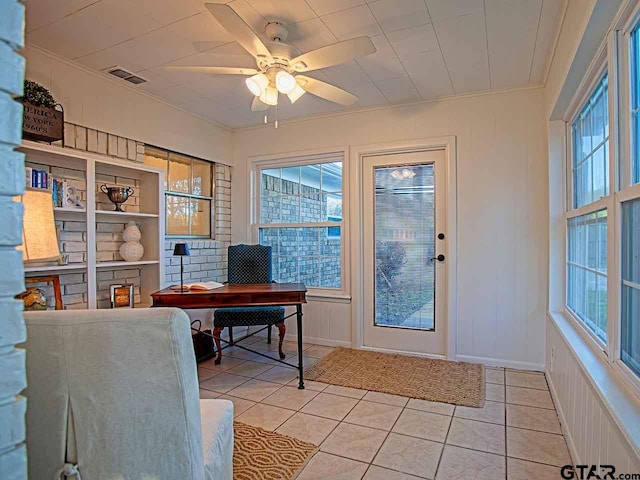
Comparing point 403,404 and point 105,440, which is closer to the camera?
point 105,440

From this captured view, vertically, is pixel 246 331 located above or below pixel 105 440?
below

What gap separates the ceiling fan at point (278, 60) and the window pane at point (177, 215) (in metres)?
1.77

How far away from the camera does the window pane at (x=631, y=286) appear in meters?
1.45

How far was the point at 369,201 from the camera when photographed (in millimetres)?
3910

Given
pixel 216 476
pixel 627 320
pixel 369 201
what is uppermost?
pixel 369 201

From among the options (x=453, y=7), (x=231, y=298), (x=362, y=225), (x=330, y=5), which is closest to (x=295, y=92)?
(x=330, y=5)

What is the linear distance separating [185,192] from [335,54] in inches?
98.9

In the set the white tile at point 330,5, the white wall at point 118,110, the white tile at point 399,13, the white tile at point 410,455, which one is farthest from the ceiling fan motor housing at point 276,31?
the white tile at point 410,455

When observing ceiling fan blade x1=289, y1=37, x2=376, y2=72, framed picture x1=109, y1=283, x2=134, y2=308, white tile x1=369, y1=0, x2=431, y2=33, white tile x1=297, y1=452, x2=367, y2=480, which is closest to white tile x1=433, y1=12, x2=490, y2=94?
white tile x1=369, y1=0, x2=431, y2=33

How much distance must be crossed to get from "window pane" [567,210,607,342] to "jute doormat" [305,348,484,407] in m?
0.94

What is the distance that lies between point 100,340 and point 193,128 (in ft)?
10.8

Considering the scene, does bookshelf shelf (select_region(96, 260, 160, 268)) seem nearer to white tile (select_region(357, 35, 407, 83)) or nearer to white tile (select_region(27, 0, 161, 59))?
white tile (select_region(27, 0, 161, 59))

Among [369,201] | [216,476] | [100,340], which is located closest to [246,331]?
[369,201]

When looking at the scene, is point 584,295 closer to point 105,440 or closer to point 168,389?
point 168,389
